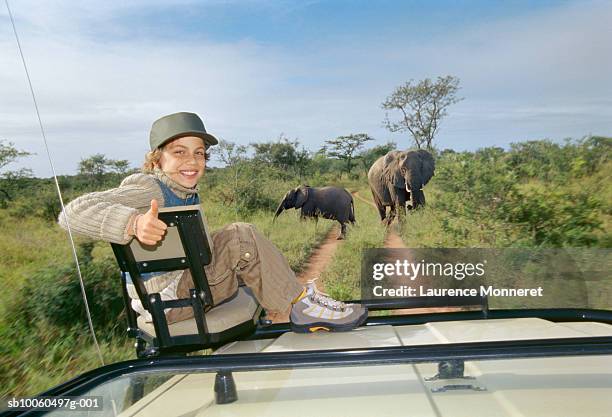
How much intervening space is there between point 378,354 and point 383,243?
6.30m

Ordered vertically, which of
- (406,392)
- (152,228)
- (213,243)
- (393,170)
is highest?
(152,228)

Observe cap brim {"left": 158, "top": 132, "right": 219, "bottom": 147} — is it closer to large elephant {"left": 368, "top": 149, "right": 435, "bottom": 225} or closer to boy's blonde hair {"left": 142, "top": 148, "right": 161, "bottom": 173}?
boy's blonde hair {"left": 142, "top": 148, "right": 161, "bottom": 173}

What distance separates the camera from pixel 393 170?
873 centimetres

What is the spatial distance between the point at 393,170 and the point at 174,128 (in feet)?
23.8

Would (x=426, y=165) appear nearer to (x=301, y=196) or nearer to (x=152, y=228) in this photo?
(x=301, y=196)

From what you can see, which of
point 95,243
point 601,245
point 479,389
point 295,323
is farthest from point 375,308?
point 601,245

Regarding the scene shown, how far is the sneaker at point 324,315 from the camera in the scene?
153 cm

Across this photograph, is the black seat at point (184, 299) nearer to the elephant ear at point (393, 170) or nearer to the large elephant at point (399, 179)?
the large elephant at point (399, 179)

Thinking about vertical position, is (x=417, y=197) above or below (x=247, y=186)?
below

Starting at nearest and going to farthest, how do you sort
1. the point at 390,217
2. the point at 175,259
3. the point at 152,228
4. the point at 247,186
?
1. the point at 152,228
2. the point at 175,259
3. the point at 247,186
4. the point at 390,217

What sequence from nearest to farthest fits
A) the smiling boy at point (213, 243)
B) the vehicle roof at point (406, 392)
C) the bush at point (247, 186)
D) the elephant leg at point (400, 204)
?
1. the vehicle roof at point (406, 392)
2. the smiling boy at point (213, 243)
3. the bush at point (247, 186)
4. the elephant leg at point (400, 204)

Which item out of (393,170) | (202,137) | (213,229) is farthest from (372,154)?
(202,137)

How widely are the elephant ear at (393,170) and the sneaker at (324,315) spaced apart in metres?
7.00

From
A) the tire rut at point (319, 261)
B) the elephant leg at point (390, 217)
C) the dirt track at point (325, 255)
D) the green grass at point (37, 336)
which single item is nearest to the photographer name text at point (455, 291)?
the dirt track at point (325, 255)
